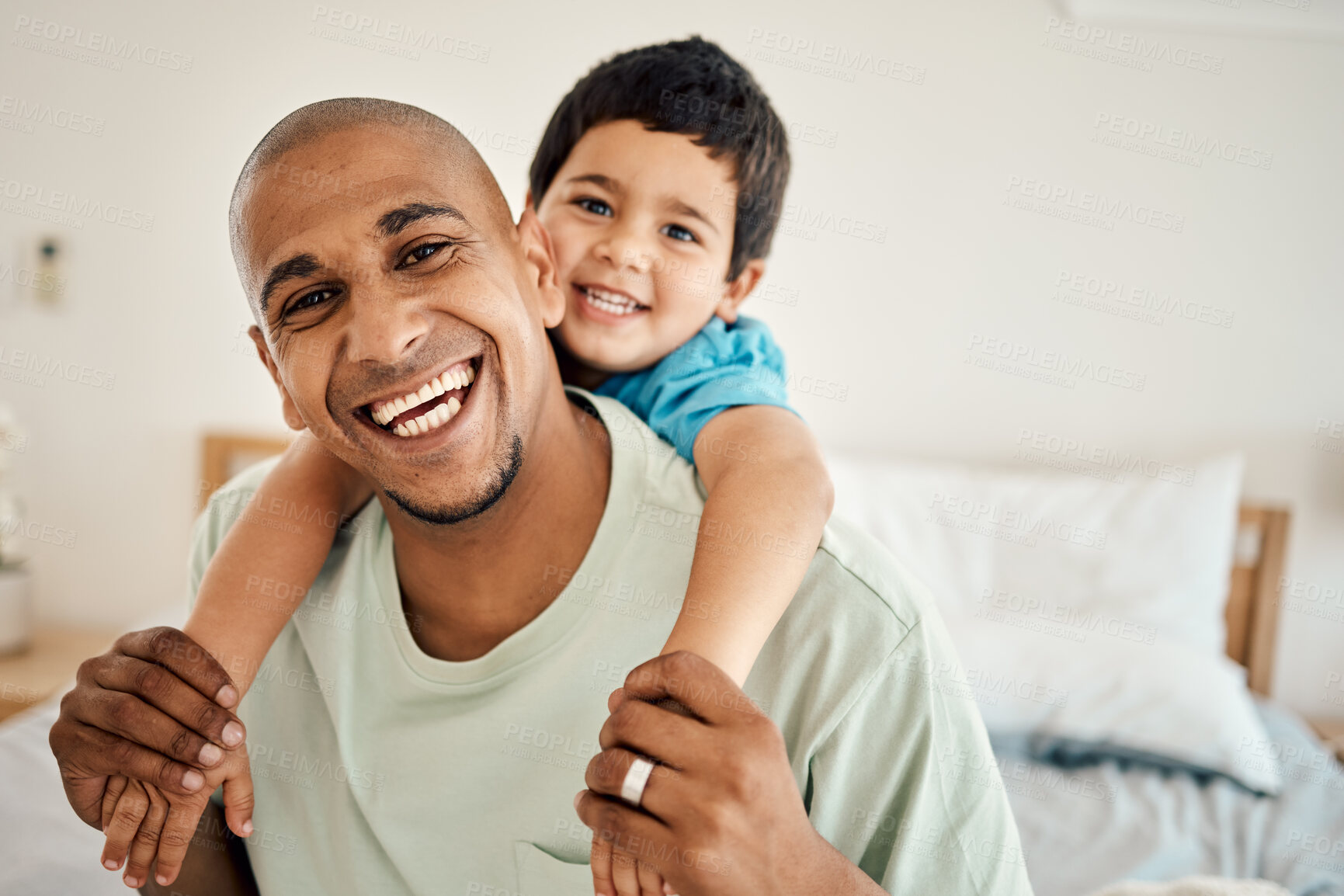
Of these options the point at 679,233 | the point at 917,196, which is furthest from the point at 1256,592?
the point at 679,233

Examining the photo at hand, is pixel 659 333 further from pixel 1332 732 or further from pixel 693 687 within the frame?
pixel 1332 732

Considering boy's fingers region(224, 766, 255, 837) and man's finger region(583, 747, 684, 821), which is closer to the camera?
man's finger region(583, 747, 684, 821)

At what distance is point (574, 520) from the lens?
0.99 m

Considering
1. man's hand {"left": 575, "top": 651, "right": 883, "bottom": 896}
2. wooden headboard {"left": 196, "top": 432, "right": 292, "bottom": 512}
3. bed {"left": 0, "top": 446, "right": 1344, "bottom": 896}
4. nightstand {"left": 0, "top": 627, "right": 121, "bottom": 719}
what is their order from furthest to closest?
wooden headboard {"left": 196, "top": 432, "right": 292, "bottom": 512} < nightstand {"left": 0, "top": 627, "right": 121, "bottom": 719} < bed {"left": 0, "top": 446, "right": 1344, "bottom": 896} < man's hand {"left": 575, "top": 651, "right": 883, "bottom": 896}

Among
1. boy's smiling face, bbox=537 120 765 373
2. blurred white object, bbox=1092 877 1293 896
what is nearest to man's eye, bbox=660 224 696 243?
boy's smiling face, bbox=537 120 765 373

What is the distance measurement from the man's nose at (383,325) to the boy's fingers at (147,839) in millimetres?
432

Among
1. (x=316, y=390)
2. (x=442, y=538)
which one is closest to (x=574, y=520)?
(x=442, y=538)

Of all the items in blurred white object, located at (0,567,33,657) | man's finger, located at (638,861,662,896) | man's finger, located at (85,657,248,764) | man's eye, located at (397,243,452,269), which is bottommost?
blurred white object, located at (0,567,33,657)

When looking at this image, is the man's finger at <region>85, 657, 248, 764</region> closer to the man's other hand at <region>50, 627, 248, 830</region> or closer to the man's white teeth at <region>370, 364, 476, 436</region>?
the man's other hand at <region>50, 627, 248, 830</region>

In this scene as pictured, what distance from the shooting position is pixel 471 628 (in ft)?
3.24

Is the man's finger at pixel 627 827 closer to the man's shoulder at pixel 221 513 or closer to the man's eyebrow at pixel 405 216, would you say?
the man's eyebrow at pixel 405 216

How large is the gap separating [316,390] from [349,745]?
0.38 metres

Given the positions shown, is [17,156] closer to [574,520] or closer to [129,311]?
[129,311]

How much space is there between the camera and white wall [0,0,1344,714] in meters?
2.58
